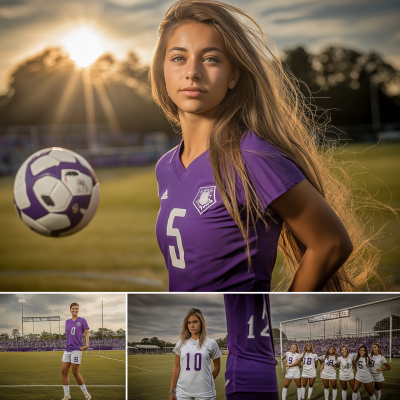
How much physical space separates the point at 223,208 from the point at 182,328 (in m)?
0.45

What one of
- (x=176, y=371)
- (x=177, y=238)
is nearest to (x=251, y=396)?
(x=176, y=371)

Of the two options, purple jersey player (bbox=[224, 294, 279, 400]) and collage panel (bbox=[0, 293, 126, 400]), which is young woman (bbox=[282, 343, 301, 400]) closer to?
purple jersey player (bbox=[224, 294, 279, 400])

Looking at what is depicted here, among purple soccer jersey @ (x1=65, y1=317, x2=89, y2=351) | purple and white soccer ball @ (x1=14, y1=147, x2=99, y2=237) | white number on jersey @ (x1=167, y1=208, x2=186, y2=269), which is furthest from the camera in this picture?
purple and white soccer ball @ (x1=14, y1=147, x2=99, y2=237)

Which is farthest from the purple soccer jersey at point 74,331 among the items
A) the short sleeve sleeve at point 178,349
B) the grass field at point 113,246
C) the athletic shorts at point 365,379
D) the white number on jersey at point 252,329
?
the grass field at point 113,246

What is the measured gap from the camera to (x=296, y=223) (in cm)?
96

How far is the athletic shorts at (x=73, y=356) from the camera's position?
125 centimetres

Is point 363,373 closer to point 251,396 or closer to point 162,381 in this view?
point 251,396

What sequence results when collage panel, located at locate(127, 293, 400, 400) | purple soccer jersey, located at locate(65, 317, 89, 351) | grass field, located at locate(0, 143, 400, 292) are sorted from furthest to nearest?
grass field, located at locate(0, 143, 400, 292)
purple soccer jersey, located at locate(65, 317, 89, 351)
collage panel, located at locate(127, 293, 400, 400)

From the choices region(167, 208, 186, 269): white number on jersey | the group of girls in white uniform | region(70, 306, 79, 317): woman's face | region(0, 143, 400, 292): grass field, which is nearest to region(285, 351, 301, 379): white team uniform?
the group of girls in white uniform

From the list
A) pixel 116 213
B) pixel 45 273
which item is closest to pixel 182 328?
pixel 45 273

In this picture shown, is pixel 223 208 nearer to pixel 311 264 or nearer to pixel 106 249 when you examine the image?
pixel 311 264

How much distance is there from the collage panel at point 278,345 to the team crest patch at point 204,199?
0.91ft

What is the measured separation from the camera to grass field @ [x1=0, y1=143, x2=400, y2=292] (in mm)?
5969

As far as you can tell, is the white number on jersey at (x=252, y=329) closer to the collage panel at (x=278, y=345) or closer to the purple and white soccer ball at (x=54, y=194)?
the collage panel at (x=278, y=345)
